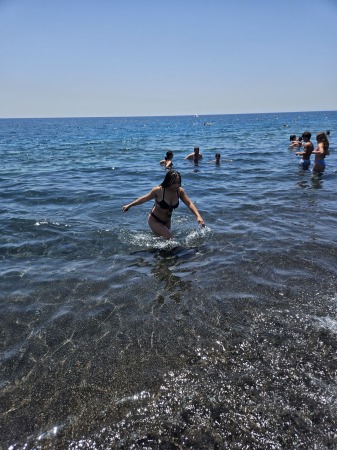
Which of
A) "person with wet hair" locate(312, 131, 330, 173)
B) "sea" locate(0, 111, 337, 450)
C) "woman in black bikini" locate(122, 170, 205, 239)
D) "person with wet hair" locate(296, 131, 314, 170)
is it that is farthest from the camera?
"person with wet hair" locate(296, 131, 314, 170)

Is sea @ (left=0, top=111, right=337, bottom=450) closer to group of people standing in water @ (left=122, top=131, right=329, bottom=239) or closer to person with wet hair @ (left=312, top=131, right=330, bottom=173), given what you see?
group of people standing in water @ (left=122, top=131, right=329, bottom=239)

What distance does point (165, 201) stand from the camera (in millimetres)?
7352

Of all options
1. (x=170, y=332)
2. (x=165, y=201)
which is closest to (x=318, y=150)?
(x=165, y=201)

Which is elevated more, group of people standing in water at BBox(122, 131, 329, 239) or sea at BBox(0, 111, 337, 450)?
group of people standing in water at BBox(122, 131, 329, 239)

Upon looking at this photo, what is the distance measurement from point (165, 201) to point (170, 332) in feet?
11.5

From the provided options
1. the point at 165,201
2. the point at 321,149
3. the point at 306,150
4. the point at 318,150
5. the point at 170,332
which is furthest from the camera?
the point at 306,150

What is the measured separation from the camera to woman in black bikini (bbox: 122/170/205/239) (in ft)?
23.2

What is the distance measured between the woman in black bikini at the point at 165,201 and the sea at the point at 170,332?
45 centimetres

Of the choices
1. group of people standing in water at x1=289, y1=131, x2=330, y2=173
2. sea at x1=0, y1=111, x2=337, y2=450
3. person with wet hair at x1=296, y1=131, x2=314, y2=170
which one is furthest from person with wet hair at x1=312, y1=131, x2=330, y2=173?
sea at x1=0, y1=111, x2=337, y2=450

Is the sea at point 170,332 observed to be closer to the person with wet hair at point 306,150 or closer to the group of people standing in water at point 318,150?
the group of people standing in water at point 318,150

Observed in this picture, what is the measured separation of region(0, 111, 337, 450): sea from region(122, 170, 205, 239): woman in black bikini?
0.45m

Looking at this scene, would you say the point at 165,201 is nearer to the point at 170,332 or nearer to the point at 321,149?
the point at 170,332

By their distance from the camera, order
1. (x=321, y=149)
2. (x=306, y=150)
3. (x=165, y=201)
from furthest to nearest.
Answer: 1. (x=306, y=150)
2. (x=321, y=149)
3. (x=165, y=201)

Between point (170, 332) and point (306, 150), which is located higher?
point (306, 150)
